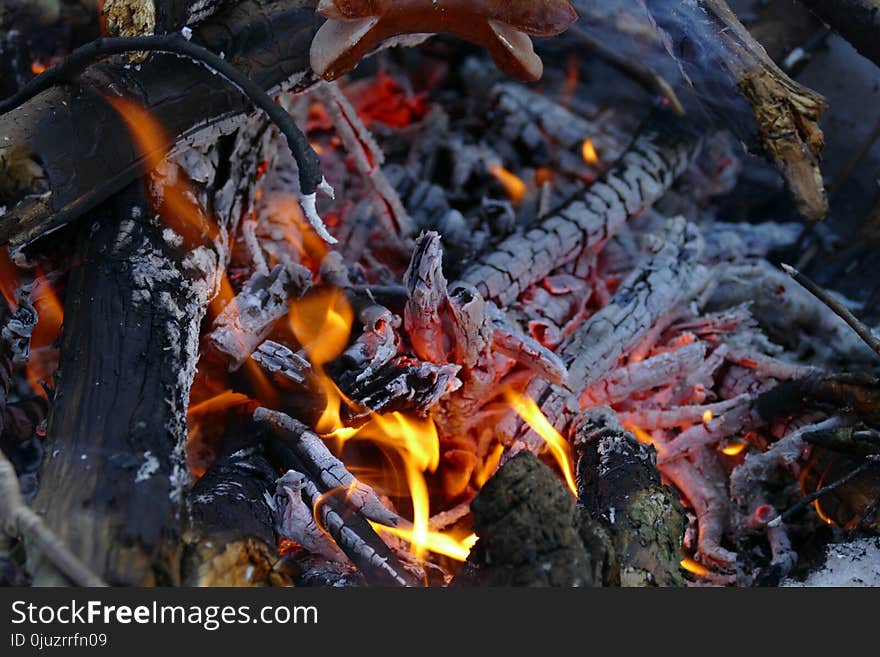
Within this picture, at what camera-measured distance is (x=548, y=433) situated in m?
2.33

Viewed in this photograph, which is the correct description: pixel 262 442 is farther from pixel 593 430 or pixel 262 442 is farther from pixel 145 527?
pixel 593 430

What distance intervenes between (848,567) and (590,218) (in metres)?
1.43

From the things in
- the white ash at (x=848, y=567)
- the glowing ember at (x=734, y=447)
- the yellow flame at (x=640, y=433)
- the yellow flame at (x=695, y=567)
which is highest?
the yellow flame at (x=640, y=433)

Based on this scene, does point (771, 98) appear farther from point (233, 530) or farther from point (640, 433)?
point (233, 530)

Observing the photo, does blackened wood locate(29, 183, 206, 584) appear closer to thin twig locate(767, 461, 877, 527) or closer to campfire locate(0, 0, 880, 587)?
campfire locate(0, 0, 880, 587)

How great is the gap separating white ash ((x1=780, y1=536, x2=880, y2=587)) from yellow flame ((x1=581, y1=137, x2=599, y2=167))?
1909 millimetres

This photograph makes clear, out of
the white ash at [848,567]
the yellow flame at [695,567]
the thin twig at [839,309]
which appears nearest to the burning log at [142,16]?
Result: the thin twig at [839,309]

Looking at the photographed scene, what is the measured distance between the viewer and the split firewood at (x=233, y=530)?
5.27 feet

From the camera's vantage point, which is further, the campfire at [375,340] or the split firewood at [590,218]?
the split firewood at [590,218]

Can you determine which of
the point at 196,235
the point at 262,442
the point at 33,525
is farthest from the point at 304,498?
the point at 196,235

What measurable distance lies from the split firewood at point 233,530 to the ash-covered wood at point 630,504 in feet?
2.30

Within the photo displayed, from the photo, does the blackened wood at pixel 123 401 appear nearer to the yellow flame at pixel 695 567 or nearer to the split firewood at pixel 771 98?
the yellow flame at pixel 695 567

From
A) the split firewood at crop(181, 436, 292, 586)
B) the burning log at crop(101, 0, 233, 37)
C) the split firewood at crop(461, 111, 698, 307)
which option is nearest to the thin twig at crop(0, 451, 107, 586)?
the split firewood at crop(181, 436, 292, 586)

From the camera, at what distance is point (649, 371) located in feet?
8.35
